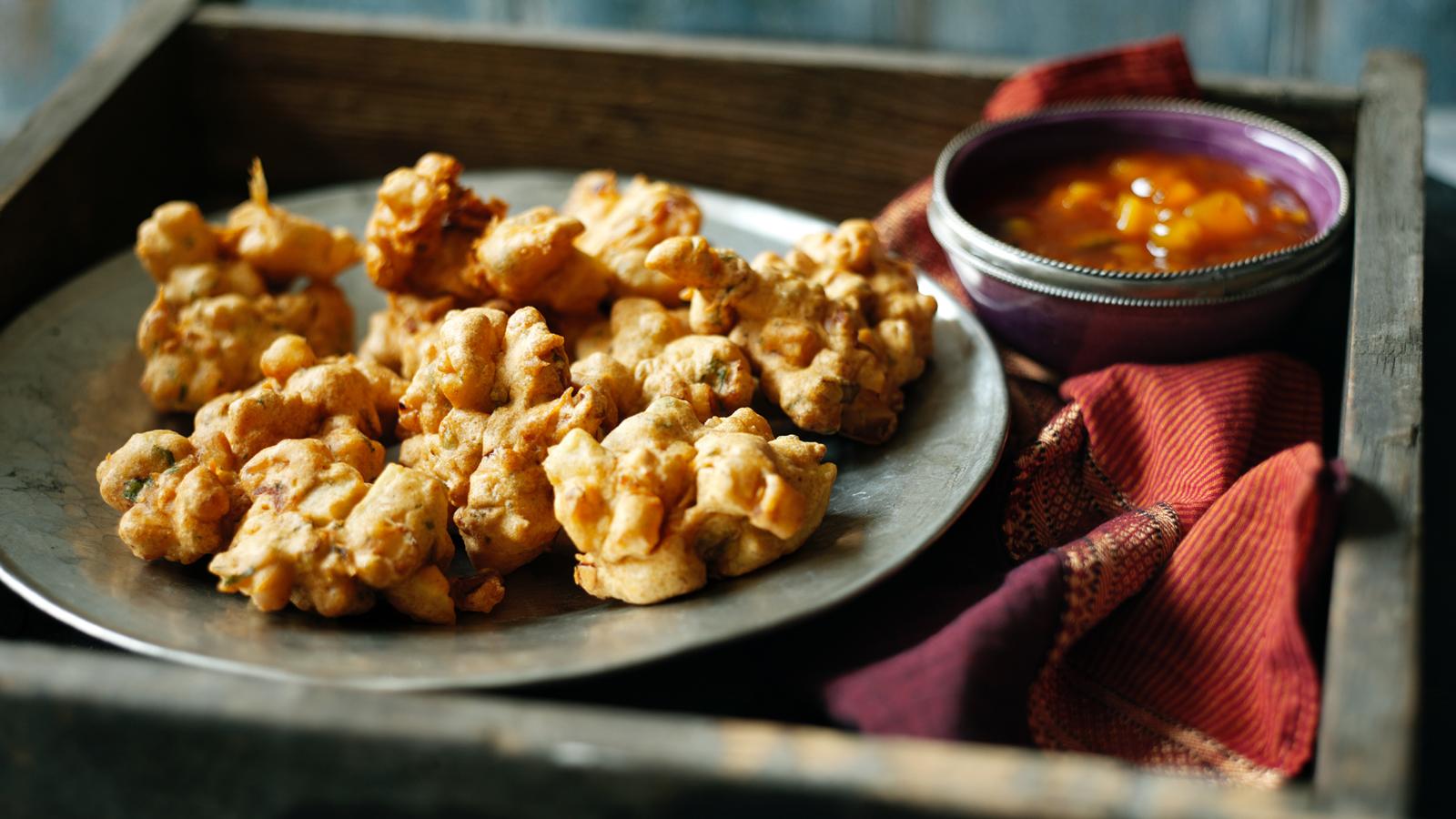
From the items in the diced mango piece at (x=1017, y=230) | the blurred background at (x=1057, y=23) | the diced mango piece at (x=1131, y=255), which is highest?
the diced mango piece at (x=1131, y=255)

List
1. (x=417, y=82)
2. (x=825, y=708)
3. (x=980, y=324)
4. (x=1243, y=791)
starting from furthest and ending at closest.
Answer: (x=417, y=82), (x=980, y=324), (x=825, y=708), (x=1243, y=791)

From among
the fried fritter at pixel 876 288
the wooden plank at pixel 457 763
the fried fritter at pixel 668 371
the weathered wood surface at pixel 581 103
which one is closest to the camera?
the wooden plank at pixel 457 763

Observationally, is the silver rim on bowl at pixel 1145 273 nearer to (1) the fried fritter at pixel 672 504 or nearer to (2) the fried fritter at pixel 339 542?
(1) the fried fritter at pixel 672 504

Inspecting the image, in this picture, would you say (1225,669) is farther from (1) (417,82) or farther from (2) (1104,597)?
(1) (417,82)

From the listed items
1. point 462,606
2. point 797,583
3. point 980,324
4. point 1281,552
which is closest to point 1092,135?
point 980,324

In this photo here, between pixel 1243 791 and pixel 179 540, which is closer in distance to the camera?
pixel 1243 791

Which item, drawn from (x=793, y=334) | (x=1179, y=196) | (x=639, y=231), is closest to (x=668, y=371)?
(x=793, y=334)

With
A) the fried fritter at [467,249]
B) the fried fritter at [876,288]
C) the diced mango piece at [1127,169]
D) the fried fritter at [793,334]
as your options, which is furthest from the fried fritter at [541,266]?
the diced mango piece at [1127,169]
